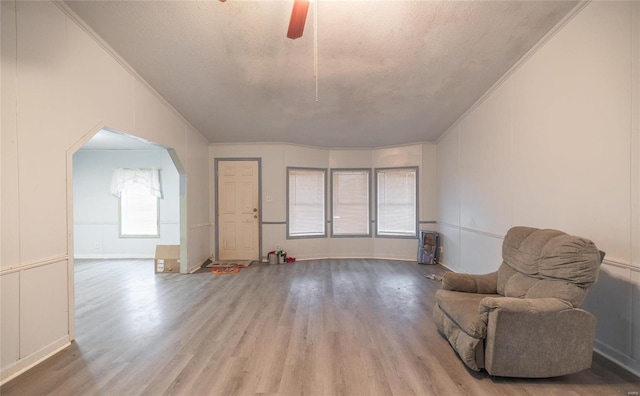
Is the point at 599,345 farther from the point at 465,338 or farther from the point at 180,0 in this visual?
the point at 180,0

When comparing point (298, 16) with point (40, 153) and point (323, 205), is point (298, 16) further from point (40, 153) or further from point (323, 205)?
point (323, 205)

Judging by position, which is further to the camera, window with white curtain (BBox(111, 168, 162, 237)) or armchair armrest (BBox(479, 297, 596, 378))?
window with white curtain (BBox(111, 168, 162, 237))

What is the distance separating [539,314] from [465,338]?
0.53 m

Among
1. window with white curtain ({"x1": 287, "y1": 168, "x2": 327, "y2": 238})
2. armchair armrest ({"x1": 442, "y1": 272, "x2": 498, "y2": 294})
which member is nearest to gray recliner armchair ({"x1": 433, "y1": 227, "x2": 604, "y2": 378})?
armchair armrest ({"x1": 442, "y1": 272, "x2": 498, "y2": 294})

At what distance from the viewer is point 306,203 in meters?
6.16

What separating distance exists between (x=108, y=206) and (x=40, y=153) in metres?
4.48

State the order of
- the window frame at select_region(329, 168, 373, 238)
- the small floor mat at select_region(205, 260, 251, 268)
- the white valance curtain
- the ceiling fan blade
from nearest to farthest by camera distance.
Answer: the ceiling fan blade
the small floor mat at select_region(205, 260, 251, 268)
the white valance curtain
the window frame at select_region(329, 168, 373, 238)

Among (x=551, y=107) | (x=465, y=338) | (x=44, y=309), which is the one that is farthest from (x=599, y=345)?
(x=44, y=309)

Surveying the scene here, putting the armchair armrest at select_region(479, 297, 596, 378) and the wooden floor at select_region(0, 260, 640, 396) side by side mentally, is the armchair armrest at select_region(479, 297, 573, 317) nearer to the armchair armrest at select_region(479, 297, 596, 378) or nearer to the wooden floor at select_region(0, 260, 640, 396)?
the armchair armrest at select_region(479, 297, 596, 378)

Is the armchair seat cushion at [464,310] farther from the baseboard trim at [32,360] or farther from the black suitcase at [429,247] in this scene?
the baseboard trim at [32,360]

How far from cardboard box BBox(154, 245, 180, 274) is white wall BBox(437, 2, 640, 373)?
5.10 m

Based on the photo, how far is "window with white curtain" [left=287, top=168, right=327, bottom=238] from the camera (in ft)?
19.8

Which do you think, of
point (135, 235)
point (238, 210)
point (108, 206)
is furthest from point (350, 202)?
point (108, 206)

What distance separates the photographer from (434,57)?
3277 mm
